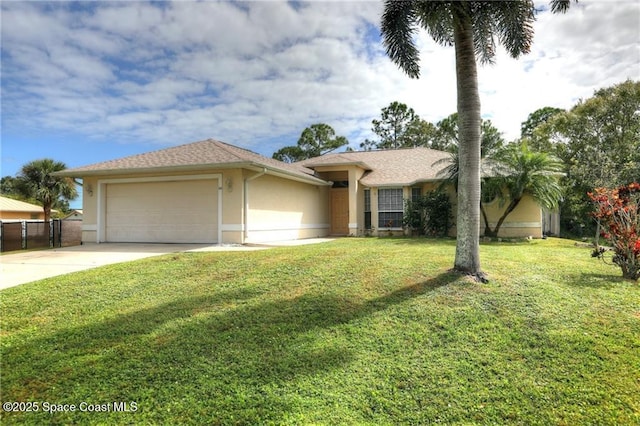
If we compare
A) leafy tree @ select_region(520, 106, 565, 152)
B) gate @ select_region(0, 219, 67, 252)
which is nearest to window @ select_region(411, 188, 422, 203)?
leafy tree @ select_region(520, 106, 565, 152)

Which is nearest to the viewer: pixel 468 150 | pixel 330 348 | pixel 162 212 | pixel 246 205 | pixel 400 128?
pixel 330 348

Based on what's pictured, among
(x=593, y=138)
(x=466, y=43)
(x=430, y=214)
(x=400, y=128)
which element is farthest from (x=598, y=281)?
(x=400, y=128)

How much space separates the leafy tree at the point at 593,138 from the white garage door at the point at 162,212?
19.5 m

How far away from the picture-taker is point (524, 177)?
1391cm

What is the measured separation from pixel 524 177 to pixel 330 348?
12.7 m

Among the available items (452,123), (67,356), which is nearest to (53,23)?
(67,356)

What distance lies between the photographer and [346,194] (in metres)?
20.0

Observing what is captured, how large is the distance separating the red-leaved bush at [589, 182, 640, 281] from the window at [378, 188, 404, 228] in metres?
9.68

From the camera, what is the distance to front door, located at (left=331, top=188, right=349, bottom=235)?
65.4ft

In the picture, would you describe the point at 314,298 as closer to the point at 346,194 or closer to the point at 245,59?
the point at 245,59

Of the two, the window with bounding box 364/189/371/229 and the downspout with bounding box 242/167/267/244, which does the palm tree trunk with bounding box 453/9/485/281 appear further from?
the window with bounding box 364/189/371/229

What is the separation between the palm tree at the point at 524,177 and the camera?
1392 centimetres

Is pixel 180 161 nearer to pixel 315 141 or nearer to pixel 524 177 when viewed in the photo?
pixel 524 177

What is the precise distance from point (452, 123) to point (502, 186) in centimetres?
2206
